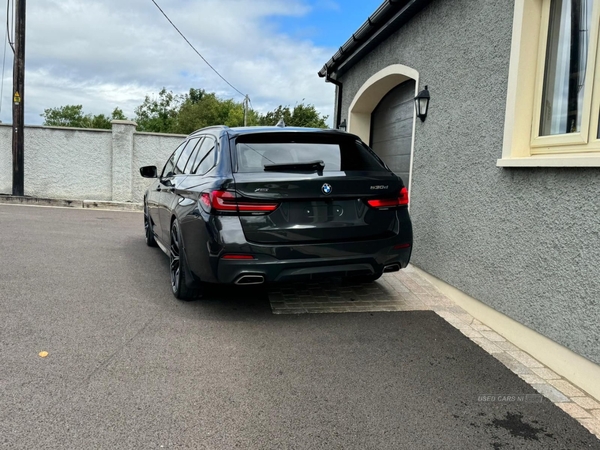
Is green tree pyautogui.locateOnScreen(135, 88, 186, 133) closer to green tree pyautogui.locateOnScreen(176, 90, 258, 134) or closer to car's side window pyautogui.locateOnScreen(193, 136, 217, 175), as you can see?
green tree pyautogui.locateOnScreen(176, 90, 258, 134)

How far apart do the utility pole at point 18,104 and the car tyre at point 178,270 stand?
10.0 meters

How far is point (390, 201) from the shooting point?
13.9ft

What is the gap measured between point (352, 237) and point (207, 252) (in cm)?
122

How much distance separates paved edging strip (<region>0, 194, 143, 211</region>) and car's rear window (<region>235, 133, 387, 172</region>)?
9435 millimetres

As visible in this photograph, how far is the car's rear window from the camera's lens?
162 inches

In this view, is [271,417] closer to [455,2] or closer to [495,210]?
[495,210]

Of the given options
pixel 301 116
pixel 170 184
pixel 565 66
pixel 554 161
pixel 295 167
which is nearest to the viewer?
pixel 554 161

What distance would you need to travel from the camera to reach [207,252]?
155 inches

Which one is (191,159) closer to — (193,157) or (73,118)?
(193,157)

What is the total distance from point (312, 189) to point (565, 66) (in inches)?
81.6

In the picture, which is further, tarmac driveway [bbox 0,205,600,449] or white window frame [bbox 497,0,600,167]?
white window frame [bbox 497,0,600,167]

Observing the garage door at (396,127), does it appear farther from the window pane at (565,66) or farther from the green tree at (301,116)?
the green tree at (301,116)

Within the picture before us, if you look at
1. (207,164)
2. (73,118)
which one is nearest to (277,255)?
(207,164)

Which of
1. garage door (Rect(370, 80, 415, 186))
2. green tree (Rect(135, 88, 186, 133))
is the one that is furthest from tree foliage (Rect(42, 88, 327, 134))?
garage door (Rect(370, 80, 415, 186))
